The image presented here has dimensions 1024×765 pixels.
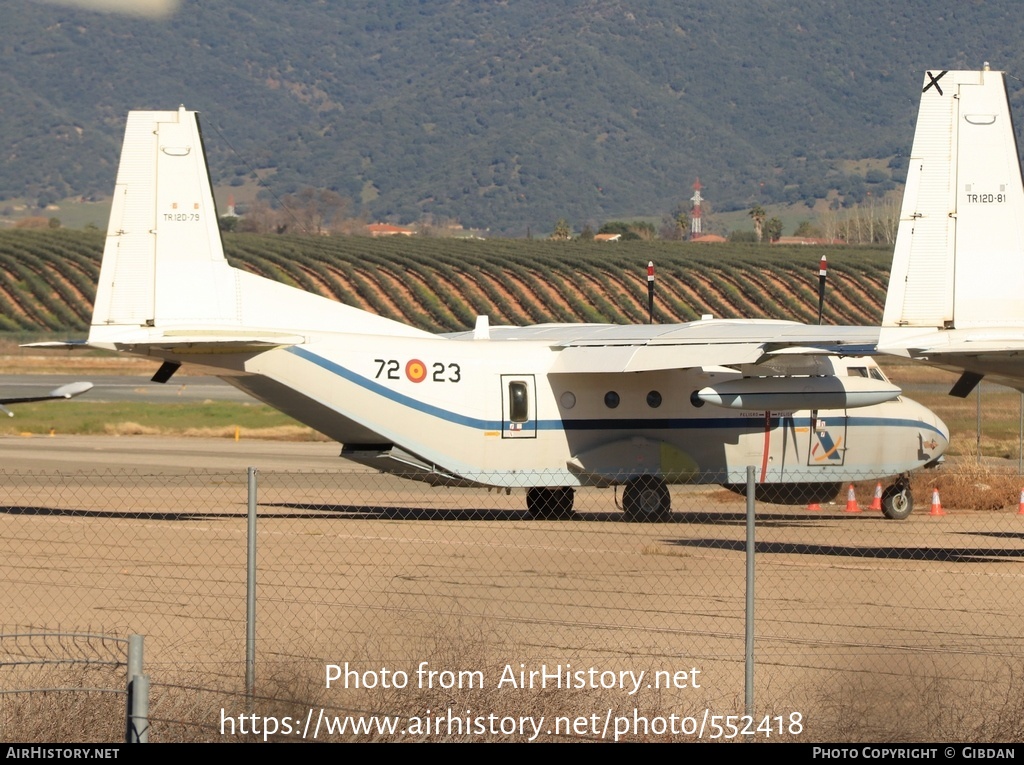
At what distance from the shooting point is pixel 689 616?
46.5 feet

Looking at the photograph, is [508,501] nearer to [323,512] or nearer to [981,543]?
[323,512]

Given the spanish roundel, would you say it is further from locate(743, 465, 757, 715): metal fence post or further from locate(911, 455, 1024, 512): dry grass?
locate(743, 465, 757, 715): metal fence post

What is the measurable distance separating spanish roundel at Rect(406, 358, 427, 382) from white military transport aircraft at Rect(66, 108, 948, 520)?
31mm

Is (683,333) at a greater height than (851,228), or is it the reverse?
(851,228)

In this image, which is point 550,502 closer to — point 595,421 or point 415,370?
point 595,421

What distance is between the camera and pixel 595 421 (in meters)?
23.4

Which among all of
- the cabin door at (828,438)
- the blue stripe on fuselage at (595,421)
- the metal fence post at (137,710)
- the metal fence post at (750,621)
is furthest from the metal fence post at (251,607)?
the cabin door at (828,438)

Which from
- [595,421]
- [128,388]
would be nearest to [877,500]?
[595,421]

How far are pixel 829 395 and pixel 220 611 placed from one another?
11296 mm

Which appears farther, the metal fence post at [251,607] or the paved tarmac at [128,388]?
the paved tarmac at [128,388]

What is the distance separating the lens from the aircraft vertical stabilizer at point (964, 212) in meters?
17.5

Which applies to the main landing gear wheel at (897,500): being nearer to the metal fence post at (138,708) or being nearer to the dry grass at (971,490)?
the dry grass at (971,490)

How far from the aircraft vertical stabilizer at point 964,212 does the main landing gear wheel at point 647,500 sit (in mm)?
6330

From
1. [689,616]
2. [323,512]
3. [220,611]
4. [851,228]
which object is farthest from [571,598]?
[851,228]
